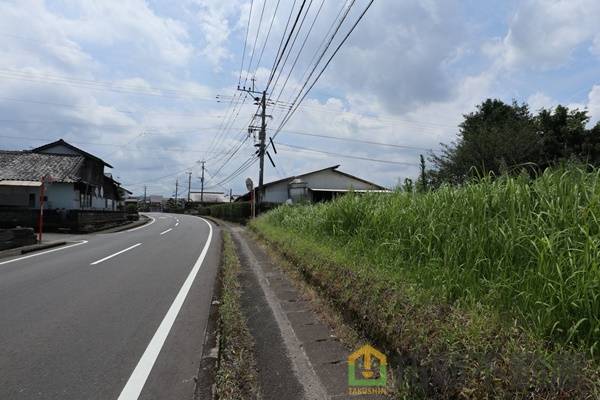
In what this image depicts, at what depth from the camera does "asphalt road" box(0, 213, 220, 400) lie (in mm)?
4012

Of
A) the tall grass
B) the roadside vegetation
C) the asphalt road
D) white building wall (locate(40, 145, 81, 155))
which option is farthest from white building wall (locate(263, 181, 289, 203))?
the tall grass

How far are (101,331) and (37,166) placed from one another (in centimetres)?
3115

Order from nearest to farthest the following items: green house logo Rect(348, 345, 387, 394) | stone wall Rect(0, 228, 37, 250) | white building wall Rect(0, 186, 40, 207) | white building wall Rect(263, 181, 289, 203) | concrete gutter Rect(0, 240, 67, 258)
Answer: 1. green house logo Rect(348, 345, 387, 394)
2. concrete gutter Rect(0, 240, 67, 258)
3. stone wall Rect(0, 228, 37, 250)
4. white building wall Rect(0, 186, 40, 207)
5. white building wall Rect(263, 181, 289, 203)

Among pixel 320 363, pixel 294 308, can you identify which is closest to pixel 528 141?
pixel 294 308

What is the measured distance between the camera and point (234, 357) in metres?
4.67

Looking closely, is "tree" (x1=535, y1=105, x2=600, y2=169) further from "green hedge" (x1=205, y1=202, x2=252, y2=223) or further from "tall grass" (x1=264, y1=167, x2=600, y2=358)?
"tall grass" (x1=264, y1=167, x2=600, y2=358)

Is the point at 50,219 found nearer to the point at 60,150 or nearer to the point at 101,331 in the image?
the point at 60,150

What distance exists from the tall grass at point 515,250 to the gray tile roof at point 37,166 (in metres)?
30.0

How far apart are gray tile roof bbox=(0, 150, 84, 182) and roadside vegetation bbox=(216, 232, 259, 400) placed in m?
28.1

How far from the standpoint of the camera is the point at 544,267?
3.45 m

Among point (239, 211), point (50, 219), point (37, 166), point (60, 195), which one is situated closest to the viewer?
point (50, 219)

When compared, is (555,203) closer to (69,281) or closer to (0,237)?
(69,281)

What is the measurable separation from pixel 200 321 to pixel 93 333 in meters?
1.39

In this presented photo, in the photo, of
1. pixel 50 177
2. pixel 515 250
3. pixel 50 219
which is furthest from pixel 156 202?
pixel 515 250
